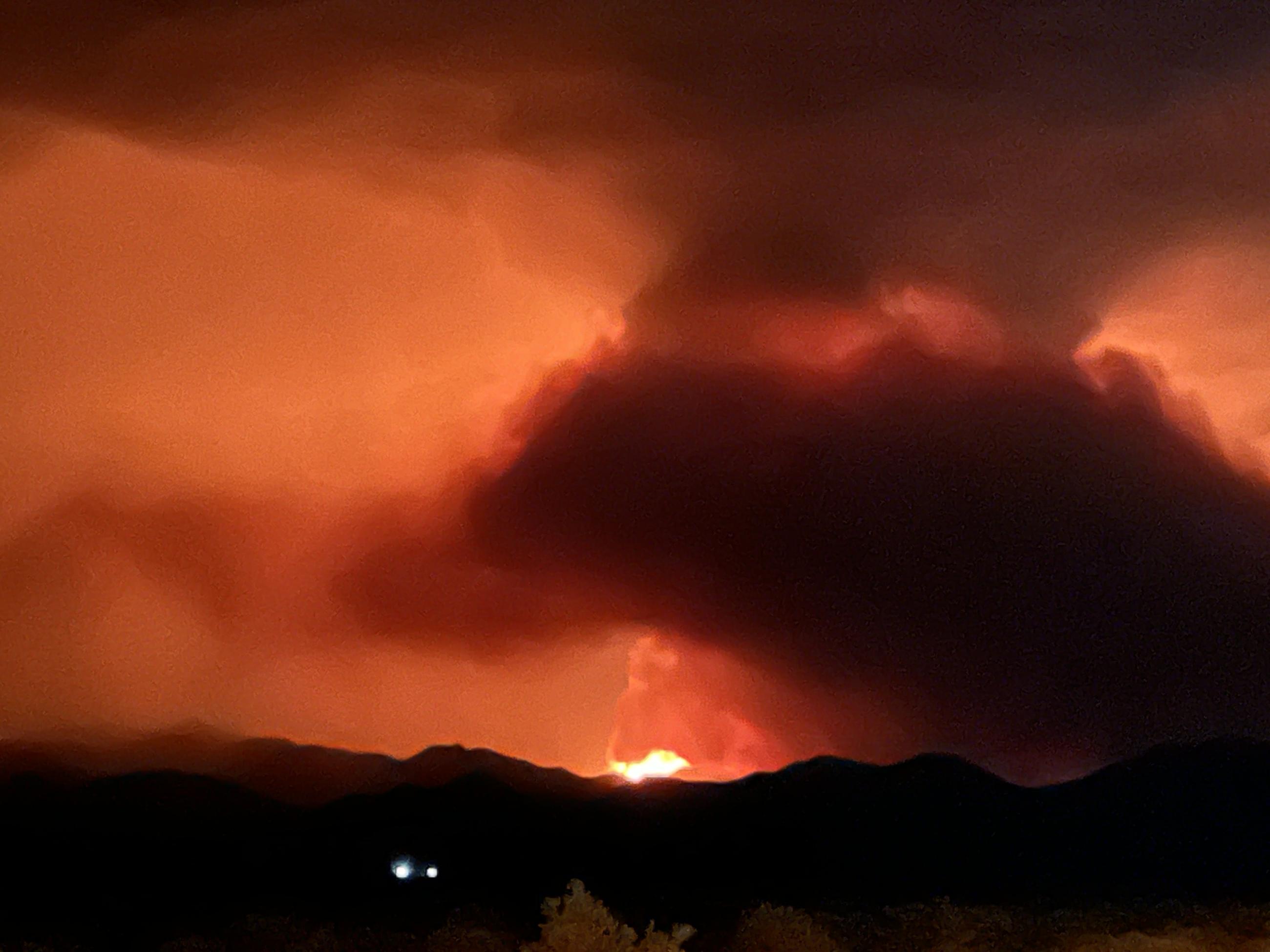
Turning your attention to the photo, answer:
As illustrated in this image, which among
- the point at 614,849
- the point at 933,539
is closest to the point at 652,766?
the point at 614,849

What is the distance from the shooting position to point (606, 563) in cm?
238

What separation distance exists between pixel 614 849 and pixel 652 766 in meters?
0.19

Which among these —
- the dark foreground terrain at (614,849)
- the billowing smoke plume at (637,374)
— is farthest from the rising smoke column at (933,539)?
the dark foreground terrain at (614,849)

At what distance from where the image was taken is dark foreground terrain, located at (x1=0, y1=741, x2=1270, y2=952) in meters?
2.19

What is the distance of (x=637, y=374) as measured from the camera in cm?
243

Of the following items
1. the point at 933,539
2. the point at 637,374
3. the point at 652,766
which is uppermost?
the point at 637,374

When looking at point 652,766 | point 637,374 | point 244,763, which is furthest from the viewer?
point 637,374

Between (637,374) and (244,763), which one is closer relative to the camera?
(244,763)

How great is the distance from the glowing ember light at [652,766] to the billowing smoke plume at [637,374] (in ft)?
0.11

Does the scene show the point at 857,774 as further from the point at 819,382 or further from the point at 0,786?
the point at 0,786

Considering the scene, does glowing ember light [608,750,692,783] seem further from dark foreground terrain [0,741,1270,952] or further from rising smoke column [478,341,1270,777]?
rising smoke column [478,341,1270,777]

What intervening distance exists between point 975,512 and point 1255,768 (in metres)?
0.90

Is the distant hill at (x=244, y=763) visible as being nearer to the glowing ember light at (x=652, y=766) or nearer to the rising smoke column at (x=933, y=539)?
the glowing ember light at (x=652, y=766)

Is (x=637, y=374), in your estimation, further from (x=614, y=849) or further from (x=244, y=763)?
(x=244, y=763)
